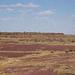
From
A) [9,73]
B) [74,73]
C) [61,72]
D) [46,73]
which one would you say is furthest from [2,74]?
[74,73]

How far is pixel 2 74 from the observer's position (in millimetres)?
15539

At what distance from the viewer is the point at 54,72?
16375mm

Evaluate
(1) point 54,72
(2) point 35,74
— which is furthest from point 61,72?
(2) point 35,74

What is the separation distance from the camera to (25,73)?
1585 cm

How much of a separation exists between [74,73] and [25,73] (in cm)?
441

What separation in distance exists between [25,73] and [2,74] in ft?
6.72

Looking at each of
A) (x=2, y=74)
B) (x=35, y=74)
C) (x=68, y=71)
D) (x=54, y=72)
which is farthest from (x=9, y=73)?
(x=68, y=71)

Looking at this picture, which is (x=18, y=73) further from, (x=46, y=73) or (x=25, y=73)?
(x=46, y=73)

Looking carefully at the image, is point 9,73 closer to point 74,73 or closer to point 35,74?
point 35,74

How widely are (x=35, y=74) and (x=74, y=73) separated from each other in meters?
3.51

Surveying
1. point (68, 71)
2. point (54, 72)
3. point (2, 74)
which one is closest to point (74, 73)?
point (68, 71)

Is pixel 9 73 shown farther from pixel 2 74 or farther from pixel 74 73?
pixel 74 73

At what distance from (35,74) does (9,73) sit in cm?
242

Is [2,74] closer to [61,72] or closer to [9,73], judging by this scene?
[9,73]
